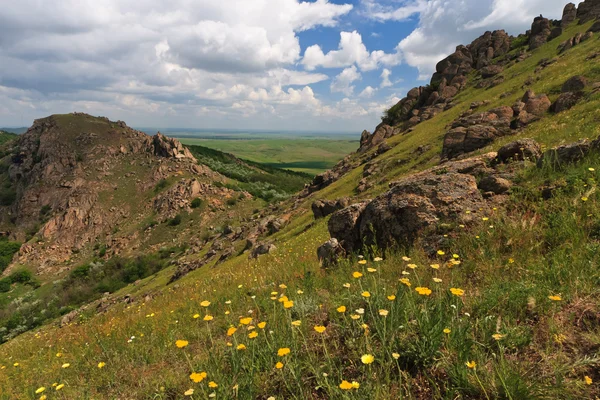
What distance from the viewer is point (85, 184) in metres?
94.9

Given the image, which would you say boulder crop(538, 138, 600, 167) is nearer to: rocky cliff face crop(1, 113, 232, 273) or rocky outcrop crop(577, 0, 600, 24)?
rocky cliff face crop(1, 113, 232, 273)

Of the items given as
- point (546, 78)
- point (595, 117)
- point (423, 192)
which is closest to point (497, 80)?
point (546, 78)

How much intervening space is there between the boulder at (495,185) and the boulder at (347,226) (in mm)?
3708

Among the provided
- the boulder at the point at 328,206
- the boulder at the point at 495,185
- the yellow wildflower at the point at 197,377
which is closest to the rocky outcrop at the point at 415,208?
the boulder at the point at 495,185

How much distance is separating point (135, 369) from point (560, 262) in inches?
288

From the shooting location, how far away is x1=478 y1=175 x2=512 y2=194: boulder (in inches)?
338

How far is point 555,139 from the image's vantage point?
732 inches

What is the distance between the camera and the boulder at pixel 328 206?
30444 millimetres

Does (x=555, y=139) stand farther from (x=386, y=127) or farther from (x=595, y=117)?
(x=386, y=127)

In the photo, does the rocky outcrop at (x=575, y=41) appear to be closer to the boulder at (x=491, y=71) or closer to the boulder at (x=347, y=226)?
the boulder at (x=491, y=71)

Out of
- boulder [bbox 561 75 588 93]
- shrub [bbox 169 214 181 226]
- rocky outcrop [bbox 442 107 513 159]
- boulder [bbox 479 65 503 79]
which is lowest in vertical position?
shrub [bbox 169 214 181 226]

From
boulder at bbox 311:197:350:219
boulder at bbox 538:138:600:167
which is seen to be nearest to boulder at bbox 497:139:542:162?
boulder at bbox 538:138:600:167

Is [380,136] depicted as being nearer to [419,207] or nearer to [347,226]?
[347,226]

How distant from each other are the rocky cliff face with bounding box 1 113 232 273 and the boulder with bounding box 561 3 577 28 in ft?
310
